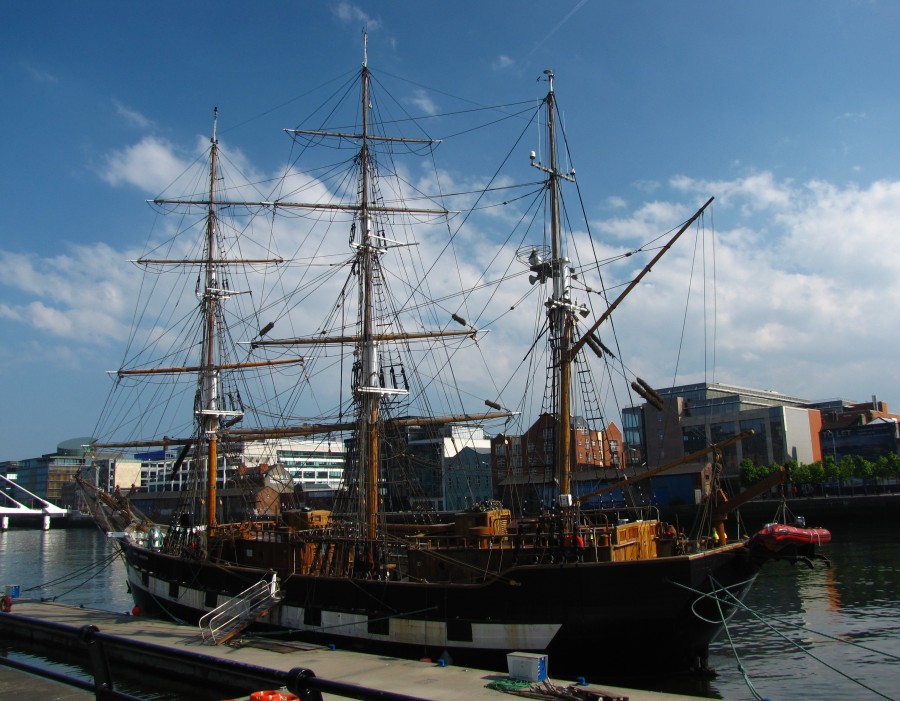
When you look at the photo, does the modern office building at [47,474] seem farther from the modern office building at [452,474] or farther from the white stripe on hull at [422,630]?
the white stripe on hull at [422,630]

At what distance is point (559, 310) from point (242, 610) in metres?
14.3

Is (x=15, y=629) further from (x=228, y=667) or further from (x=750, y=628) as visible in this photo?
(x=750, y=628)

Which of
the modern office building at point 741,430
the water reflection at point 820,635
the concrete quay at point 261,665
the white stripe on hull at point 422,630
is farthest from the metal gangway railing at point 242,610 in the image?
the modern office building at point 741,430

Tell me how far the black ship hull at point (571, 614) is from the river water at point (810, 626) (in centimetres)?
105

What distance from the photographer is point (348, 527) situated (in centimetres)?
2872

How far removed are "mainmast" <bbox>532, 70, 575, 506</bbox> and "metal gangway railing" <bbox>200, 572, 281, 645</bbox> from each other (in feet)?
32.7

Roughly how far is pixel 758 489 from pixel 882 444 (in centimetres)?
7832

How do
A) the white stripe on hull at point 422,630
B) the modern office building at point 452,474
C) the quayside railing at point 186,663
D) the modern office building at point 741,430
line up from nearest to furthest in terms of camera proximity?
the quayside railing at point 186,663
the white stripe on hull at point 422,630
the modern office building at point 741,430
the modern office building at point 452,474

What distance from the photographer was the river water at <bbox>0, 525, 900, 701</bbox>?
19484 millimetres

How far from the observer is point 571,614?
19422mm

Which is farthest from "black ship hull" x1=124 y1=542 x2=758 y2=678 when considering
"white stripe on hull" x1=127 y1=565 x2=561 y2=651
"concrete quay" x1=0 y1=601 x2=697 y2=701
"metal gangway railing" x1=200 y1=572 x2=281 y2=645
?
"metal gangway railing" x1=200 y1=572 x2=281 y2=645

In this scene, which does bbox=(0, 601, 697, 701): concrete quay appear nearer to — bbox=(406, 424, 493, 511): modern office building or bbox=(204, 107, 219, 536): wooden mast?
bbox=(204, 107, 219, 536): wooden mast

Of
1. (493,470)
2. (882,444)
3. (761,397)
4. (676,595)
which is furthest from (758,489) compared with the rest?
(761,397)

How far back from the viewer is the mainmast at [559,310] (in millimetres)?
24203
